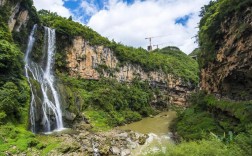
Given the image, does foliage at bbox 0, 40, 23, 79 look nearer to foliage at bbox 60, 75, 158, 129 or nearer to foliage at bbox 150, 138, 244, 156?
foliage at bbox 60, 75, 158, 129

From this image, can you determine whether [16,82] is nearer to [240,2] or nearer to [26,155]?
[26,155]

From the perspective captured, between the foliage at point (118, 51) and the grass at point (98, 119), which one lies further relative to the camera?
the foliage at point (118, 51)

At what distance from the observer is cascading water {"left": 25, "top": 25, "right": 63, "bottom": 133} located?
25106mm

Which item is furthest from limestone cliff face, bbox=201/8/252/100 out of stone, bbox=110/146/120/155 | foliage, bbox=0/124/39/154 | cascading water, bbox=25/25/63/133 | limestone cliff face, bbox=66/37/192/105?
limestone cliff face, bbox=66/37/192/105

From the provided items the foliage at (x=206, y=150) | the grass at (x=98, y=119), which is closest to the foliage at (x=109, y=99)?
the grass at (x=98, y=119)

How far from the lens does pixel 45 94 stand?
2894cm

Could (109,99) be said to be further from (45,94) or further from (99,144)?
(99,144)

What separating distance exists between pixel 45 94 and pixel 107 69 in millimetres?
22147

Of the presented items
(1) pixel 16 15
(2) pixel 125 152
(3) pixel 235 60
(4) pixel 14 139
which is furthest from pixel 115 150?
(1) pixel 16 15

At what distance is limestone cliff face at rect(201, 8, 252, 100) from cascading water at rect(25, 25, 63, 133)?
59.4ft

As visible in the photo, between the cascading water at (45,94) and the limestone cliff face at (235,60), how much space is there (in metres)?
18.1

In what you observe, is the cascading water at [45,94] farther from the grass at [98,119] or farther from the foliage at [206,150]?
the foliage at [206,150]

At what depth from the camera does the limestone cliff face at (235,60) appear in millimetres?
21016

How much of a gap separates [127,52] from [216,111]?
34061mm
